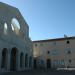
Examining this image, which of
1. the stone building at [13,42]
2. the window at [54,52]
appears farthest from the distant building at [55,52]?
the stone building at [13,42]

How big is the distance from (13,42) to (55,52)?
25214 mm

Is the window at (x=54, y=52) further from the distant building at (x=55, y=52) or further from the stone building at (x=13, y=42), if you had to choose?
the stone building at (x=13, y=42)

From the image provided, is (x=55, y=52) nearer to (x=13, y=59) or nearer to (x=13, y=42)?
(x=13, y=59)

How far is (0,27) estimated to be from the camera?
34406 mm

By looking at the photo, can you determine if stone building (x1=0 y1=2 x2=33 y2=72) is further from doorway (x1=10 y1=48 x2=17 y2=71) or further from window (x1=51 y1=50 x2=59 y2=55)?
window (x1=51 y1=50 x2=59 y2=55)

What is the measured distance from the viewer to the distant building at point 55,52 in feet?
198

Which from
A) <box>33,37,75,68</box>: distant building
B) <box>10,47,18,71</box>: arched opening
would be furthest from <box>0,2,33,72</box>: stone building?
<box>33,37,75,68</box>: distant building

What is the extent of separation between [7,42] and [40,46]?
28.9 metres

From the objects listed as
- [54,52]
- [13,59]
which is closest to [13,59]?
[13,59]

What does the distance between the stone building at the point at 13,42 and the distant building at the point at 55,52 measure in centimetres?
1224

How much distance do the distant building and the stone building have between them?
482 inches

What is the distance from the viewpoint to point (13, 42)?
39156 millimetres

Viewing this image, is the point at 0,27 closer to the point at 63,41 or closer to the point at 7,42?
the point at 7,42

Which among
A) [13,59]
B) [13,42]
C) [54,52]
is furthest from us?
[54,52]
